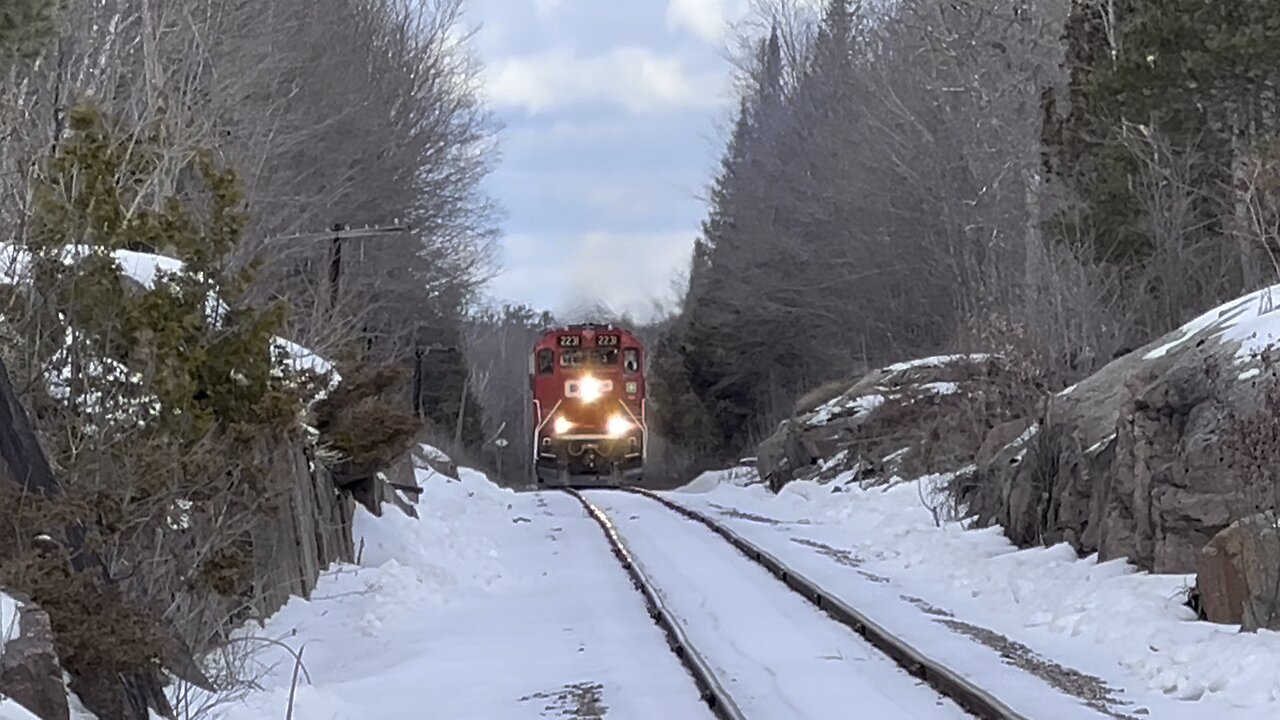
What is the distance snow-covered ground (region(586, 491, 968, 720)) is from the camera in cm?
965

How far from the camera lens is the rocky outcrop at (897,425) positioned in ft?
83.4

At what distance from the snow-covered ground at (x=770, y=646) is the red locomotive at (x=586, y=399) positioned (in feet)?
61.0

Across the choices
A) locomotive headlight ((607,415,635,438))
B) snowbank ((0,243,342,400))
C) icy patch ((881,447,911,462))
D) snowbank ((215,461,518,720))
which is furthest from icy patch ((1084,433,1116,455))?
locomotive headlight ((607,415,635,438))

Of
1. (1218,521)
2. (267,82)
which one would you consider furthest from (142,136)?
(267,82)

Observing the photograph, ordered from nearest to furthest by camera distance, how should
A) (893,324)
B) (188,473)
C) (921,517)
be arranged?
1. (188,473)
2. (921,517)
3. (893,324)

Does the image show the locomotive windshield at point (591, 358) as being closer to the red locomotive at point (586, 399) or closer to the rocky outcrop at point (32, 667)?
the red locomotive at point (586, 399)

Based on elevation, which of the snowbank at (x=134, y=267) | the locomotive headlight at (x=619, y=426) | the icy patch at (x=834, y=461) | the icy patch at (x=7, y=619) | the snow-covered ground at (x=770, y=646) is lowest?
the snow-covered ground at (x=770, y=646)

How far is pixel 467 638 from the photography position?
42.8ft

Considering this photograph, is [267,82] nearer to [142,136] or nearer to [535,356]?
[535,356]

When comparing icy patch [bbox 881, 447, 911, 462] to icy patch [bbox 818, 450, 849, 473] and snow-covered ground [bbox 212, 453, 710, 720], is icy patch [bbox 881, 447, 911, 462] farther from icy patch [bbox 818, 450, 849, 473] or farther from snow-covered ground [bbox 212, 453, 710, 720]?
snow-covered ground [bbox 212, 453, 710, 720]

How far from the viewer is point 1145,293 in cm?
2453

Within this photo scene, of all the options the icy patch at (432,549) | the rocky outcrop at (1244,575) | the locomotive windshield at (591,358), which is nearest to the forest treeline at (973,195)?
the rocky outcrop at (1244,575)

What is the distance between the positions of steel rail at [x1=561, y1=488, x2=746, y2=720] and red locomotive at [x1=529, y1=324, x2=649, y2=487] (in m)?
17.8

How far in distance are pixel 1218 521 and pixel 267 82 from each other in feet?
72.0
